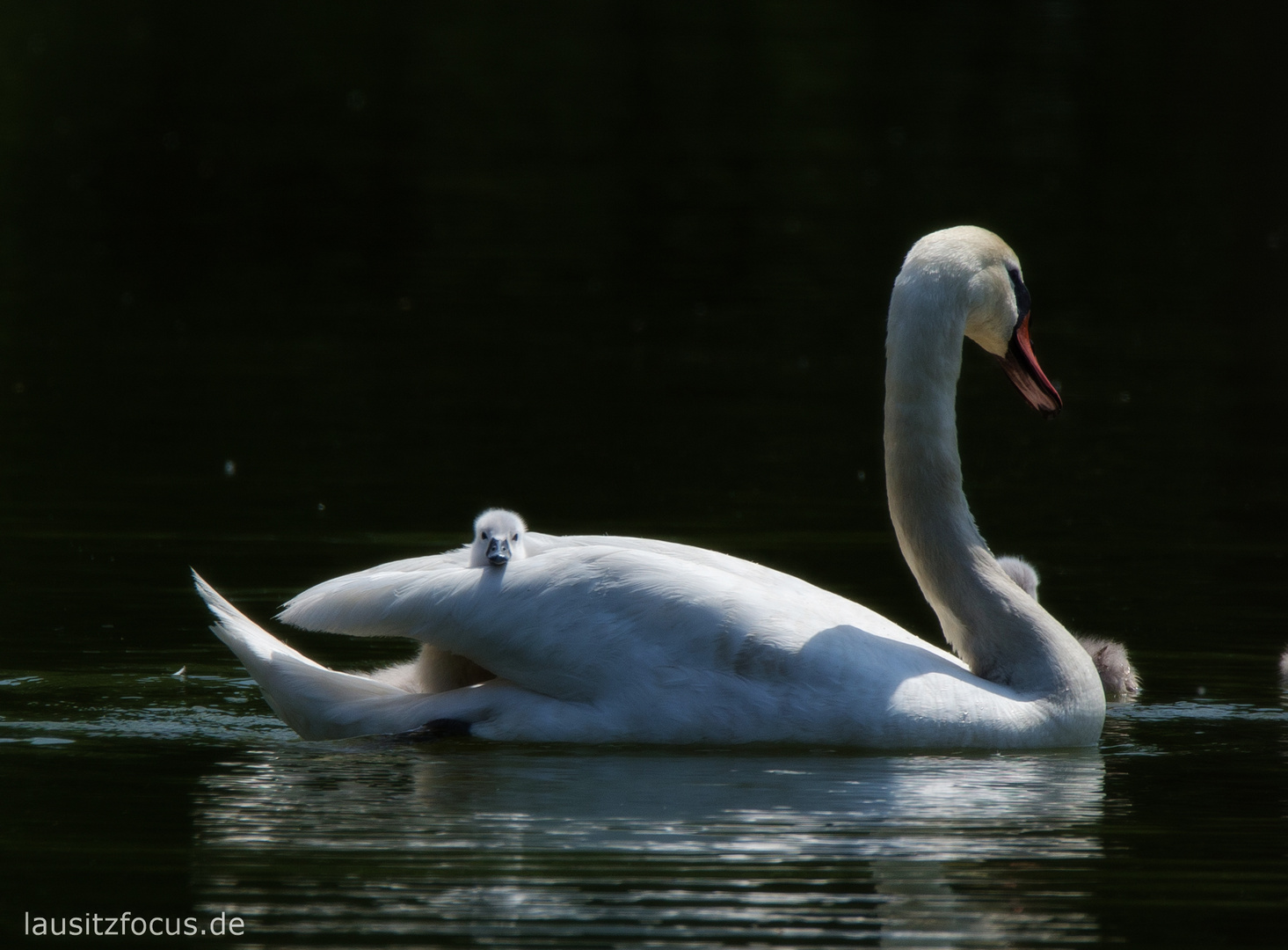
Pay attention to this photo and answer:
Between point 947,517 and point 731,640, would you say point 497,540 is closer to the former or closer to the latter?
point 731,640

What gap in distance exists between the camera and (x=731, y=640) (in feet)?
25.5

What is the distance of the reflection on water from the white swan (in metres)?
0.14

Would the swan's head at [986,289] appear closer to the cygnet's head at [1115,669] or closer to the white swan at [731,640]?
the white swan at [731,640]

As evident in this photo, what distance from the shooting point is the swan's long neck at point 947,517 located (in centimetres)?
841

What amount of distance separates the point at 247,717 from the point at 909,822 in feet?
9.49

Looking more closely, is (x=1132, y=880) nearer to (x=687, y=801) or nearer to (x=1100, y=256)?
(x=687, y=801)

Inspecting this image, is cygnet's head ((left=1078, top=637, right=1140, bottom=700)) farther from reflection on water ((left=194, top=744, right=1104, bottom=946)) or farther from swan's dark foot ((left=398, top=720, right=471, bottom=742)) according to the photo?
swan's dark foot ((left=398, top=720, right=471, bottom=742))

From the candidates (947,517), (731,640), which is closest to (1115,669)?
(947,517)

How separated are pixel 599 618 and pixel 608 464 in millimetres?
6318

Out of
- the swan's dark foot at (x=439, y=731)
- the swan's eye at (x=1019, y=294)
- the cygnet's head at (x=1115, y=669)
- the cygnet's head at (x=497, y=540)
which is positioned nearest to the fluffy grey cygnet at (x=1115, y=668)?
the cygnet's head at (x=1115, y=669)

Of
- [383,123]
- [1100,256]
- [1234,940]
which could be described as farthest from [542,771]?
[383,123]

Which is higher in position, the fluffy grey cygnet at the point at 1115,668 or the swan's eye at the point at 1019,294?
the swan's eye at the point at 1019,294

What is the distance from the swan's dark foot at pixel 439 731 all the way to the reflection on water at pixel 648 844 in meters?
0.09

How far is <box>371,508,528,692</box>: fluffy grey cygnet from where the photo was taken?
8031 millimetres
